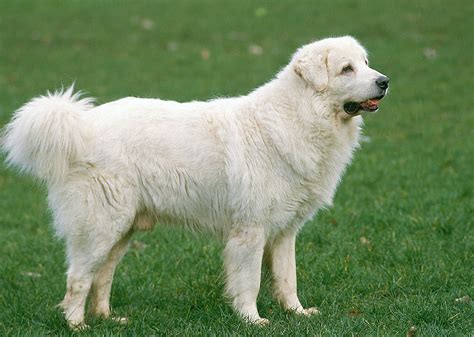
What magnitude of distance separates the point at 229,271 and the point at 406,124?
7217 millimetres

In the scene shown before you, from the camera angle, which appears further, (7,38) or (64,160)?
(7,38)

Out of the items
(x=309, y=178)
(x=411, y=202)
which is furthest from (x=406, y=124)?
(x=309, y=178)

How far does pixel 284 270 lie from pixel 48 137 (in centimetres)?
186

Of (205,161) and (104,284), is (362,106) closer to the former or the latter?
(205,161)

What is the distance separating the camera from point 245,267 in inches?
229

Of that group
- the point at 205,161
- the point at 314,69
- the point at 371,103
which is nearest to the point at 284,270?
the point at 205,161

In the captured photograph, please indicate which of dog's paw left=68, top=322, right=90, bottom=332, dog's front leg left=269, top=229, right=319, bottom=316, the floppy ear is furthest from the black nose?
dog's paw left=68, top=322, right=90, bottom=332

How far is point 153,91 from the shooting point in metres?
14.8

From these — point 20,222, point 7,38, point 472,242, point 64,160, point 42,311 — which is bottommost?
point 7,38

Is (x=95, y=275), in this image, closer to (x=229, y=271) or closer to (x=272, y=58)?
(x=229, y=271)

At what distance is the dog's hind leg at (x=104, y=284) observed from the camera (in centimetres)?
606

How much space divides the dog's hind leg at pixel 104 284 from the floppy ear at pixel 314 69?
1.61 metres

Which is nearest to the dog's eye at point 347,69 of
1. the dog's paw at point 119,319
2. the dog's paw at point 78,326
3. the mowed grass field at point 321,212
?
the mowed grass field at point 321,212

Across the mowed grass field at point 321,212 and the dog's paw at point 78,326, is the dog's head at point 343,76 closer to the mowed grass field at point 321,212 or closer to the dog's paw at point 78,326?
the mowed grass field at point 321,212
